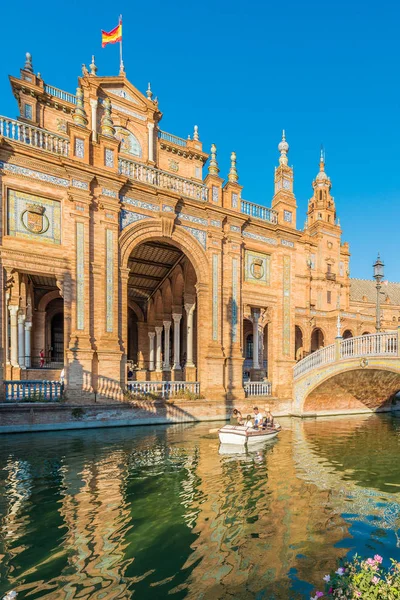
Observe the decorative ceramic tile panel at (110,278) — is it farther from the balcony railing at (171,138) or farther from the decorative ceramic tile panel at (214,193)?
the balcony railing at (171,138)

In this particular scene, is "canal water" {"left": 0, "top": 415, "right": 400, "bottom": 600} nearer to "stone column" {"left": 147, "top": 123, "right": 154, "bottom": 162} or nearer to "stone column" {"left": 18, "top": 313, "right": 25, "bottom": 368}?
"stone column" {"left": 18, "top": 313, "right": 25, "bottom": 368}

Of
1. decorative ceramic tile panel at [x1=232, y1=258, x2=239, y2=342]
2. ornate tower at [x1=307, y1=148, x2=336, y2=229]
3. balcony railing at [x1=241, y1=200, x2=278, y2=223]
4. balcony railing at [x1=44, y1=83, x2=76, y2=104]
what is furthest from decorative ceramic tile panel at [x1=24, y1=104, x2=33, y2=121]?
ornate tower at [x1=307, y1=148, x2=336, y2=229]

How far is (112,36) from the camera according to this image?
20.9 metres

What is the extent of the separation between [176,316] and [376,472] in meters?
15.6

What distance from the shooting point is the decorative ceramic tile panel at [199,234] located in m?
16.8

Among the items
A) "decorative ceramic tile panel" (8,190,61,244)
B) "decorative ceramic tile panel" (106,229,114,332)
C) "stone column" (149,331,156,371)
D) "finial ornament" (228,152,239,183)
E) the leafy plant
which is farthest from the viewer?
"stone column" (149,331,156,371)

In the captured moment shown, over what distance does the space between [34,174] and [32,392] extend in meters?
8.52

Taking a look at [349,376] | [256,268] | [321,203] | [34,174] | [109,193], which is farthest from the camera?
[321,203]

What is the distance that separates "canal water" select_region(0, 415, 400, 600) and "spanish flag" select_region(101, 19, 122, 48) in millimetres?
22677

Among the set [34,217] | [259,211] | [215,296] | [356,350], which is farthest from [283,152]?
[34,217]

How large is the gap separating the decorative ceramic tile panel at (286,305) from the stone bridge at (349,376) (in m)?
1.18

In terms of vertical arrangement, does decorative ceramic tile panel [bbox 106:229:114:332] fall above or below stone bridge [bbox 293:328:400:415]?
above

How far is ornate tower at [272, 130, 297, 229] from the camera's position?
19422 mm

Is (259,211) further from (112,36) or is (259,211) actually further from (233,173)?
(112,36)
